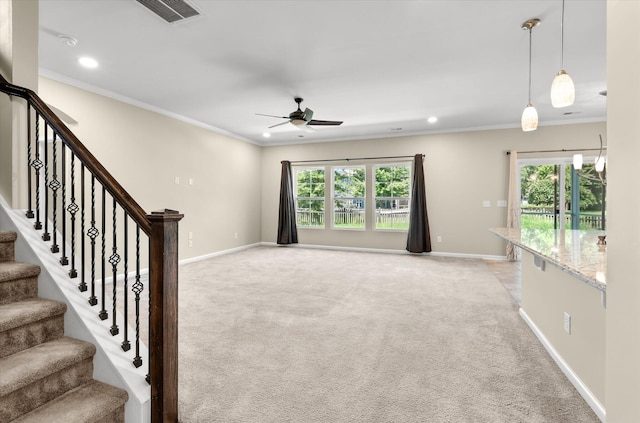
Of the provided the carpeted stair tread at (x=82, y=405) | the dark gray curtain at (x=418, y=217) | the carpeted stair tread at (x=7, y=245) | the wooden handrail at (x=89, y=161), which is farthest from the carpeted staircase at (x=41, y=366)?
the dark gray curtain at (x=418, y=217)

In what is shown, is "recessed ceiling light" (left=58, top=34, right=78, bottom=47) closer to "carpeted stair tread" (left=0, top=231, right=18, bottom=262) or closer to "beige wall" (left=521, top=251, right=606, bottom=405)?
"carpeted stair tread" (left=0, top=231, right=18, bottom=262)

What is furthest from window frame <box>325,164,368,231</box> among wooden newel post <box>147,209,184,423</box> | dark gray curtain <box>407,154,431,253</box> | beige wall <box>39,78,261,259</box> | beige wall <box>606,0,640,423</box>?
beige wall <box>606,0,640,423</box>

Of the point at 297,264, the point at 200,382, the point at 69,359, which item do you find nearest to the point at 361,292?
the point at 297,264

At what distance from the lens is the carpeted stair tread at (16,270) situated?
5.58 feet

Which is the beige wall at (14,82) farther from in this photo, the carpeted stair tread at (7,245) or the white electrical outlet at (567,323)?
the white electrical outlet at (567,323)

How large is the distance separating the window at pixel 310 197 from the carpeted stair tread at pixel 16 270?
20.6 feet

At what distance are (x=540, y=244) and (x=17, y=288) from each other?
131 inches

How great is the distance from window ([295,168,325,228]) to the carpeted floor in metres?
3.57

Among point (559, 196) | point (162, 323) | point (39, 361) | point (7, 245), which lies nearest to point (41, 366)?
point (39, 361)

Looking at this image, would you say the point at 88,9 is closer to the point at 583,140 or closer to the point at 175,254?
the point at 175,254

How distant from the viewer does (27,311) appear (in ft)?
5.23

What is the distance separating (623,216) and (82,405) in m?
2.25

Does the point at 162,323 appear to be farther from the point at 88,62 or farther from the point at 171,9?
the point at 88,62

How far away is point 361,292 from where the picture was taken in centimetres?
410
